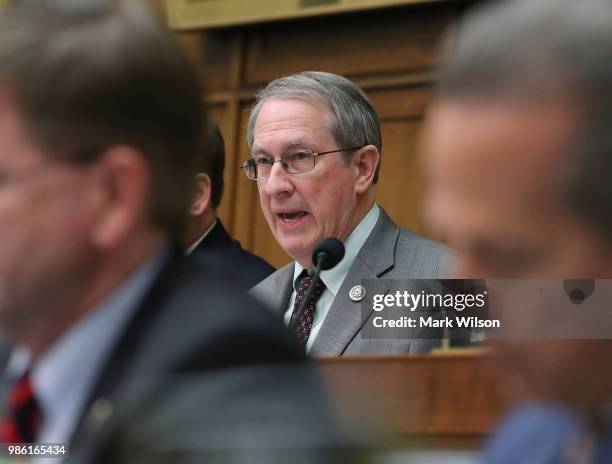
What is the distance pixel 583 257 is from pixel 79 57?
546 millimetres

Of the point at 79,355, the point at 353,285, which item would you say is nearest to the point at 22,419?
the point at 79,355

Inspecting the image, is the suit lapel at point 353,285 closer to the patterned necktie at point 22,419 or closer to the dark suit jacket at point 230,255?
the dark suit jacket at point 230,255

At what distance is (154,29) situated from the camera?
119cm

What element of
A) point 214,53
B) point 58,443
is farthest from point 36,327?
point 214,53

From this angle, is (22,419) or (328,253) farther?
(328,253)

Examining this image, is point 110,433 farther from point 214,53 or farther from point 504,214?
point 214,53

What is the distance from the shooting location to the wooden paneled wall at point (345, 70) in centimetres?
573

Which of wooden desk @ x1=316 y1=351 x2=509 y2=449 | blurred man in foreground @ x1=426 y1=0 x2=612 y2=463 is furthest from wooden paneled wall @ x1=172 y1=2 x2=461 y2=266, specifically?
blurred man in foreground @ x1=426 y1=0 x2=612 y2=463

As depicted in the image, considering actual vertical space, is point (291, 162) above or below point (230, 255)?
above

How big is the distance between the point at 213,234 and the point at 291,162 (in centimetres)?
36

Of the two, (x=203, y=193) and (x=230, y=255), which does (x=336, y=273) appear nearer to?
(x=230, y=255)

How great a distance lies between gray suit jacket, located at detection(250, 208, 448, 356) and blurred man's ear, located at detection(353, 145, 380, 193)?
0.15 metres

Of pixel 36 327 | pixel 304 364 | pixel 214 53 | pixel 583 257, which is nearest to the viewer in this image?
pixel 583 257

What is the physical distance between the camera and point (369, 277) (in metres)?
3.31
